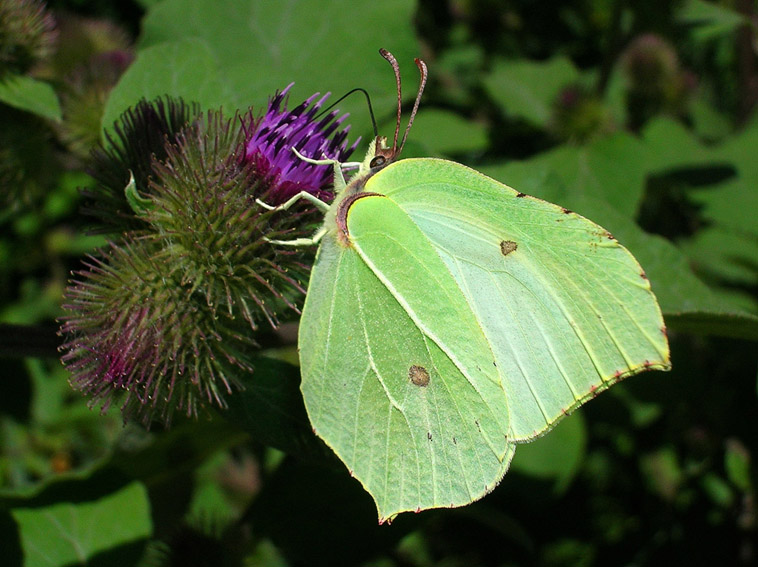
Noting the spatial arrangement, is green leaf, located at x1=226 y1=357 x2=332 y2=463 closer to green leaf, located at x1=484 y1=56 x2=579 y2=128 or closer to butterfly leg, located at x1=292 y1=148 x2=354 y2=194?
butterfly leg, located at x1=292 y1=148 x2=354 y2=194

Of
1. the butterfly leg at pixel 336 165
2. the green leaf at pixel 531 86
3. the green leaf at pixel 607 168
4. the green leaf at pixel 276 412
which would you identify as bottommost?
the green leaf at pixel 607 168

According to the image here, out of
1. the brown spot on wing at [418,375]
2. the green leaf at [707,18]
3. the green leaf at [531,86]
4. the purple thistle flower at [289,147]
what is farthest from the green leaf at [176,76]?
the green leaf at [707,18]

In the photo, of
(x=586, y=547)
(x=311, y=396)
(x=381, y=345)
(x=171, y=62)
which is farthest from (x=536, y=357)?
(x=586, y=547)

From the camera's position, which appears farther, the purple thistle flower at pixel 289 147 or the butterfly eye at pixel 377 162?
the butterfly eye at pixel 377 162

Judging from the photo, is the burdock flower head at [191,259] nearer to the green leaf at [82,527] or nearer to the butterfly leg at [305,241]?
the butterfly leg at [305,241]

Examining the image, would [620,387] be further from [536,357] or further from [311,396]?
[311,396]

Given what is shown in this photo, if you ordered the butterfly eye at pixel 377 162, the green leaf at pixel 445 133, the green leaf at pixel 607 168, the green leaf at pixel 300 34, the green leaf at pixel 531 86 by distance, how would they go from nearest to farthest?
the butterfly eye at pixel 377 162, the green leaf at pixel 300 34, the green leaf at pixel 607 168, the green leaf at pixel 445 133, the green leaf at pixel 531 86

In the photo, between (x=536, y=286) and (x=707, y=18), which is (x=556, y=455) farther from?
(x=707, y=18)

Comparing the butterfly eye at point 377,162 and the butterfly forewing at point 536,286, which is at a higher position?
the butterfly eye at point 377,162
